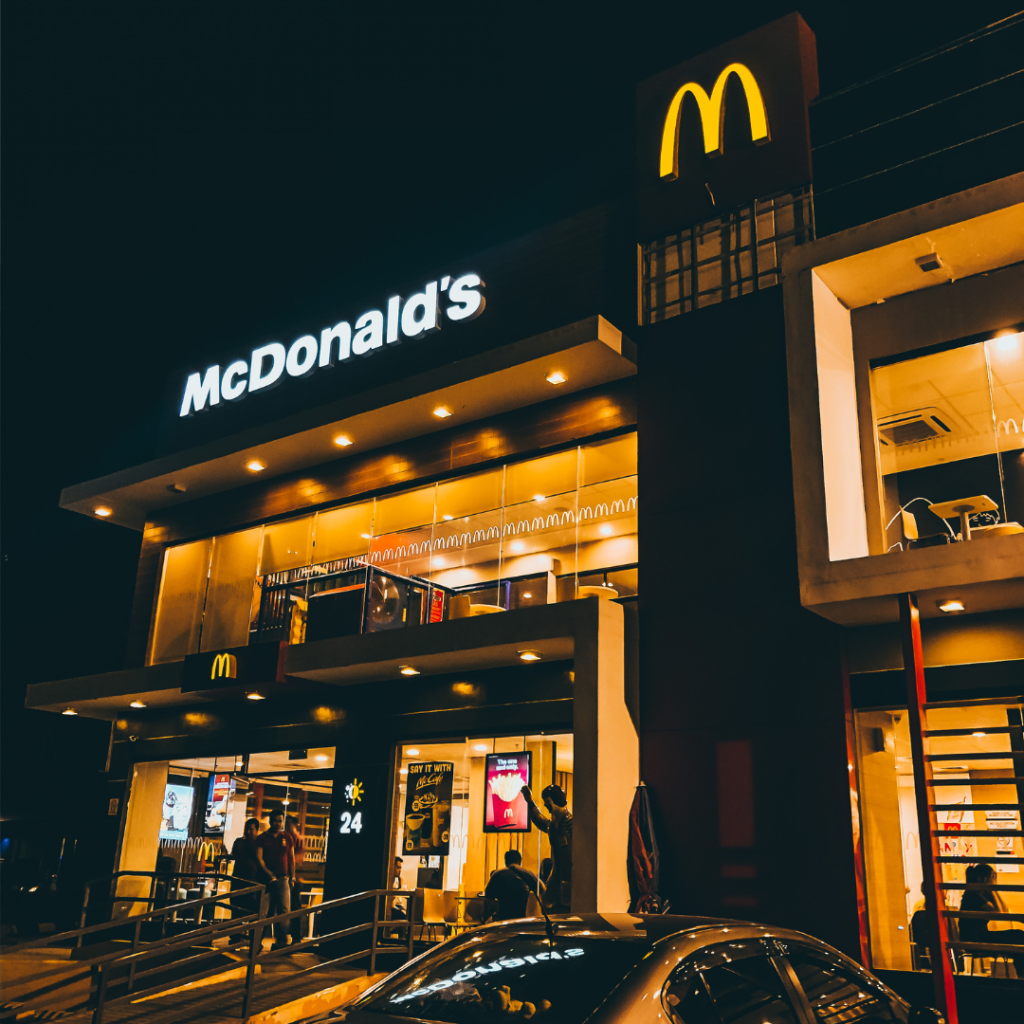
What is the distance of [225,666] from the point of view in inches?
500

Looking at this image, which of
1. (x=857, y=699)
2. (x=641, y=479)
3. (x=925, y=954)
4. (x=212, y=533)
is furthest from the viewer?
(x=212, y=533)

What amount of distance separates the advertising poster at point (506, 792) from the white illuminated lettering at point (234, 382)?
7.97 meters

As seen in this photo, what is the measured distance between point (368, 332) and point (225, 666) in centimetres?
533

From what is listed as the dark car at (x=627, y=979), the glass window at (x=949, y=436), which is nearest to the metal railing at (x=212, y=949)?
the dark car at (x=627, y=979)

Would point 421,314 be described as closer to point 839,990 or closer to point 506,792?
point 506,792

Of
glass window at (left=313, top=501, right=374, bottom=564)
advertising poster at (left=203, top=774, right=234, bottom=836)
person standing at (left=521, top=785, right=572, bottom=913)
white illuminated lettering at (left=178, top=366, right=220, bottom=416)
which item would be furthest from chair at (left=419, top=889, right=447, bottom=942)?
white illuminated lettering at (left=178, top=366, right=220, bottom=416)

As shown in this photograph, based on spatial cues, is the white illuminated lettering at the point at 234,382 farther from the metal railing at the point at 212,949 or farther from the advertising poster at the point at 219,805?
the metal railing at the point at 212,949

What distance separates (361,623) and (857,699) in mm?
6119

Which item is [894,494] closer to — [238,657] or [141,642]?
[238,657]

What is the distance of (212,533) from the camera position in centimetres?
1645

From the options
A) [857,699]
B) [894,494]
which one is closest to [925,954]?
[857,699]

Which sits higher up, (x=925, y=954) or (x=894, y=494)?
(x=894, y=494)

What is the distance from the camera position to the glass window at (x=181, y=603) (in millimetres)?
16297

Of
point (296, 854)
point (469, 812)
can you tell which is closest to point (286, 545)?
point (296, 854)
